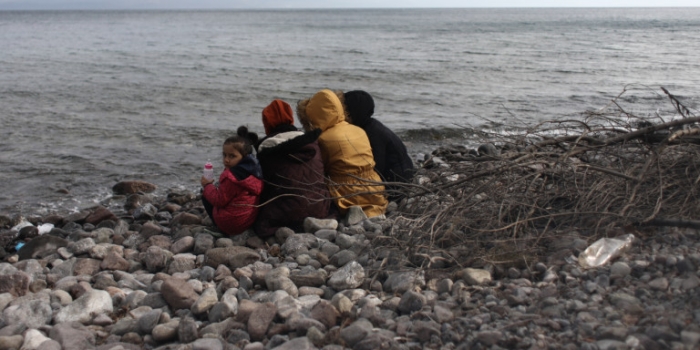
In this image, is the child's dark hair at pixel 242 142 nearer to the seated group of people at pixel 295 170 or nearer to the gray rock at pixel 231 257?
the seated group of people at pixel 295 170

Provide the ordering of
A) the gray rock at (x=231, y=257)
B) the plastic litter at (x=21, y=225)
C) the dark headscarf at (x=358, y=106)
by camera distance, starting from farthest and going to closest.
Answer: the plastic litter at (x=21, y=225) → the dark headscarf at (x=358, y=106) → the gray rock at (x=231, y=257)

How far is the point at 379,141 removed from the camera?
22.5 feet

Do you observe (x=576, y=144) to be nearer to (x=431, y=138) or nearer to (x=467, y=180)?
(x=467, y=180)

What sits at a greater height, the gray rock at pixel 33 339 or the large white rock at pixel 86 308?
the gray rock at pixel 33 339

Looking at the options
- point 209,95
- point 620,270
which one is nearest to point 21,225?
point 620,270

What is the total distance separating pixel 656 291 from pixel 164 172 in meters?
7.36

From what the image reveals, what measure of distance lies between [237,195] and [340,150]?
3.85 ft

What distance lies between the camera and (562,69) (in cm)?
2180

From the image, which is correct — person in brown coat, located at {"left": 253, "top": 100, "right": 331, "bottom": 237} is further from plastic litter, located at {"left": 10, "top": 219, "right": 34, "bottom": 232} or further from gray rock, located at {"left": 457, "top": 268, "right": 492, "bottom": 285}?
plastic litter, located at {"left": 10, "top": 219, "right": 34, "bottom": 232}

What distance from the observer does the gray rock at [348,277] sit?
435cm

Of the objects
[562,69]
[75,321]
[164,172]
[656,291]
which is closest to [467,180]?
[656,291]

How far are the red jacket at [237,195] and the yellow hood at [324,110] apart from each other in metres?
0.85

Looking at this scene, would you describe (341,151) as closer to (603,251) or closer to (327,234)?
(327,234)

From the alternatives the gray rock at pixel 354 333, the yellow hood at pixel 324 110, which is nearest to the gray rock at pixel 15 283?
the gray rock at pixel 354 333
